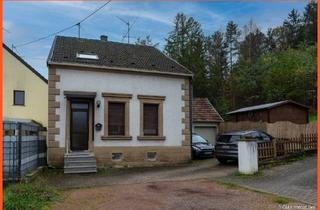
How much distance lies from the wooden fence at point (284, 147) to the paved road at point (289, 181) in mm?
932

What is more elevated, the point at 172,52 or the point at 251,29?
the point at 251,29

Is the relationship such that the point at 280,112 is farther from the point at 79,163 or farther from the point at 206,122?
the point at 79,163

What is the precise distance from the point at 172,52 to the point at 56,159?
1286 inches

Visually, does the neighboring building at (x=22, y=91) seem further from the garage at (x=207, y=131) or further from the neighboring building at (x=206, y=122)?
the garage at (x=207, y=131)

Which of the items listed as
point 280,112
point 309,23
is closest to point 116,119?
point 280,112

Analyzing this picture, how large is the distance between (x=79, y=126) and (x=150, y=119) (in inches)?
142

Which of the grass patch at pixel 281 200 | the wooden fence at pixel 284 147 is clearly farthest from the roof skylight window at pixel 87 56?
the grass patch at pixel 281 200

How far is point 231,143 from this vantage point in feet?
56.0

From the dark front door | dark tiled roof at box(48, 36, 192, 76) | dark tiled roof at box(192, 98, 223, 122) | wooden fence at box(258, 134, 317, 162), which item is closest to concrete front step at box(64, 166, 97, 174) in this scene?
the dark front door

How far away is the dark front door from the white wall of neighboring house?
60 cm

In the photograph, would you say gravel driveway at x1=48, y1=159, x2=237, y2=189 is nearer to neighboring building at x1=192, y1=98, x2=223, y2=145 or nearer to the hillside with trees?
neighboring building at x1=192, y1=98, x2=223, y2=145

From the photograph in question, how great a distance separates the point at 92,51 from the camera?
64.7 feet

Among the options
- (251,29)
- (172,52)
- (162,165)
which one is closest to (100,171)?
(162,165)

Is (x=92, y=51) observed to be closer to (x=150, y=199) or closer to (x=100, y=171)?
(x=100, y=171)
